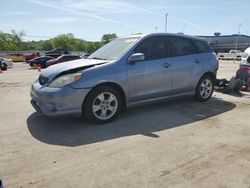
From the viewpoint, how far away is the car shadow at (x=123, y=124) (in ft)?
14.4

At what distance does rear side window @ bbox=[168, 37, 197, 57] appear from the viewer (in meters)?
6.08

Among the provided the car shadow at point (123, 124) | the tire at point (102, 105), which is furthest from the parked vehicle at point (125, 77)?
the car shadow at point (123, 124)

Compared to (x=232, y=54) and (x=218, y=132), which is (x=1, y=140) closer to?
(x=218, y=132)

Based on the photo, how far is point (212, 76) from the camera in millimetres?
6941

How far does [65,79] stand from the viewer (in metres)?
4.72

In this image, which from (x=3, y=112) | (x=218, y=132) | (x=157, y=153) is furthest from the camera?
(x=3, y=112)

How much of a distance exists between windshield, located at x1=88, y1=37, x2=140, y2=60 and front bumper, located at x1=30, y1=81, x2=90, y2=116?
3.66 ft

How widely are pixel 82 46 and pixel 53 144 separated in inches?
4804

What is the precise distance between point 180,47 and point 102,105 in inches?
96.6

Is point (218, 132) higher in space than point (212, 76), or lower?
lower

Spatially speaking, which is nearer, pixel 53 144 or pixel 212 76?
pixel 53 144

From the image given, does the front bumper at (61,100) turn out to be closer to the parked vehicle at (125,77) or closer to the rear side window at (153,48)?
the parked vehicle at (125,77)

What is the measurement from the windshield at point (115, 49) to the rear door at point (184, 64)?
0.98 meters

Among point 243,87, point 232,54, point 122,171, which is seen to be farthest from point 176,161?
point 232,54
